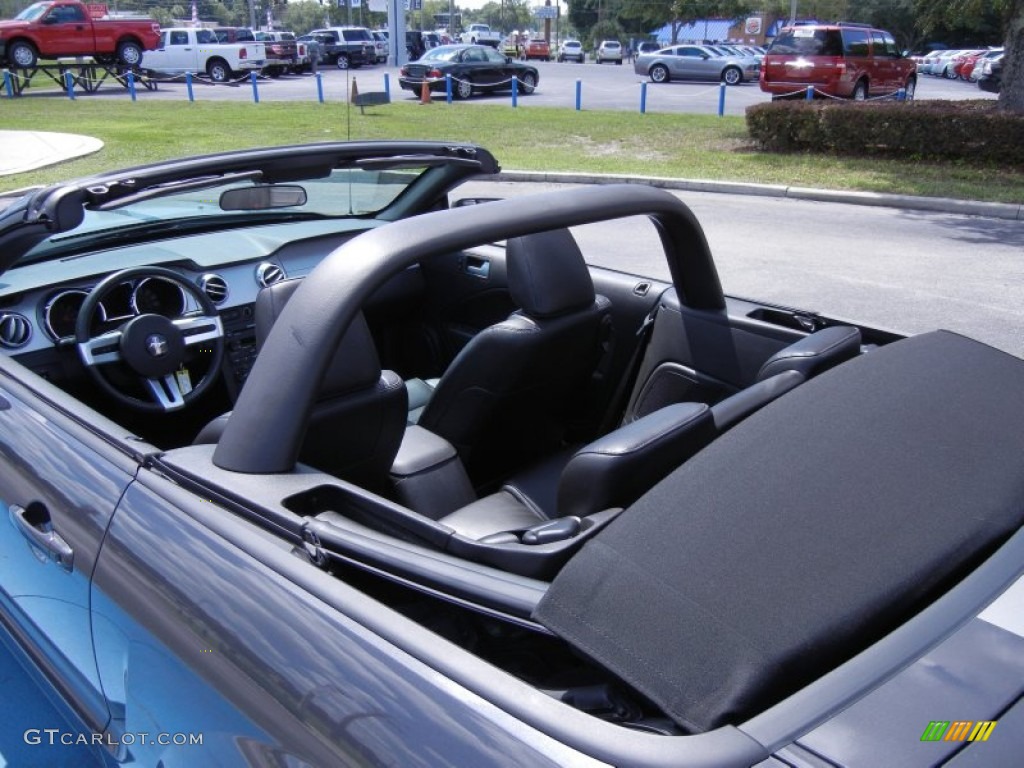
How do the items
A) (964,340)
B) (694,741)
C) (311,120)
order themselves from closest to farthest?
1. (694,741)
2. (964,340)
3. (311,120)

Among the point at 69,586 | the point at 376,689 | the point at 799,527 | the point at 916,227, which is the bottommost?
the point at 916,227

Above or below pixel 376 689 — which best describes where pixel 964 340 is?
above

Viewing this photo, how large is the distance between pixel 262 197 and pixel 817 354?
2.32 meters

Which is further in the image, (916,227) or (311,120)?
(311,120)

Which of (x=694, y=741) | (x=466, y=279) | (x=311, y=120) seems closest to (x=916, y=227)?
(x=466, y=279)

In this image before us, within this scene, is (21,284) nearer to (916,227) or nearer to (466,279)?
(466,279)

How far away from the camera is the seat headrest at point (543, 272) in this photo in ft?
9.90

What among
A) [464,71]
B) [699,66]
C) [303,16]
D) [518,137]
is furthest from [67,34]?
[303,16]

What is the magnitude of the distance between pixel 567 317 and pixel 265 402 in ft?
4.90

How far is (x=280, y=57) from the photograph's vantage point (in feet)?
114

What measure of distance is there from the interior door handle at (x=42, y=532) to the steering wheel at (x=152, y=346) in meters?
1.02

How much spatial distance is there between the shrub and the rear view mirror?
38.9 feet

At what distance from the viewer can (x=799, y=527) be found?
148 cm

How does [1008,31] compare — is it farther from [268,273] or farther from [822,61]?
[268,273]
